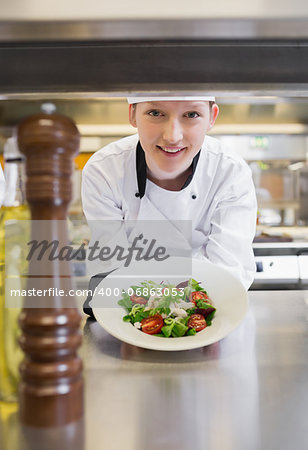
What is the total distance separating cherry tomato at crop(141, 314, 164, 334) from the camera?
0.83 metres

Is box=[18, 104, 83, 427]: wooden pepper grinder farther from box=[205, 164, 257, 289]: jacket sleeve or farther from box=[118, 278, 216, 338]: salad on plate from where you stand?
box=[205, 164, 257, 289]: jacket sleeve

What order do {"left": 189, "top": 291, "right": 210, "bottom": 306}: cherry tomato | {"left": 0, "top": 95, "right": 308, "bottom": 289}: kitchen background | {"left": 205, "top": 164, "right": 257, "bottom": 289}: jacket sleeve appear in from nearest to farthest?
1. {"left": 189, "top": 291, "right": 210, "bottom": 306}: cherry tomato
2. {"left": 205, "top": 164, "right": 257, "bottom": 289}: jacket sleeve
3. {"left": 0, "top": 95, "right": 308, "bottom": 289}: kitchen background

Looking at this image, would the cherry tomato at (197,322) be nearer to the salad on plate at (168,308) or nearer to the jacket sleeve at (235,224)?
the salad on plate at (168,308)

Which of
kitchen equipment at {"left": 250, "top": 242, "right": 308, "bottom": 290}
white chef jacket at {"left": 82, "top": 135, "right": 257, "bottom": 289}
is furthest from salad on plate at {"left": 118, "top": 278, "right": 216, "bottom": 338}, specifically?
kitchen equipment at {"left": 250, "top": 242, "right": 308, "bottom": 290}

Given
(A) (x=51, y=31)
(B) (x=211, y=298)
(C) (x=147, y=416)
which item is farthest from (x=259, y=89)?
(B) (x=211, y=298)

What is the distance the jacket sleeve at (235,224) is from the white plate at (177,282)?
0.98 ft

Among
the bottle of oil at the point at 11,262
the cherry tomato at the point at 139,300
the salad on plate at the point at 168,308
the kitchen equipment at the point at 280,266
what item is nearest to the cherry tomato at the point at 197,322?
the salad on plate at the point at 168,308

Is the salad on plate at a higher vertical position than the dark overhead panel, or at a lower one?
lower

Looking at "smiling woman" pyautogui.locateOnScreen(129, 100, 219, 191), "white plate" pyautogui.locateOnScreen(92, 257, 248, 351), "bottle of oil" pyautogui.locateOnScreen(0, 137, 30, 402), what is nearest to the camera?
"bottle of oil" pyautogui.locateOnScreen(0, 137, 30, 402)

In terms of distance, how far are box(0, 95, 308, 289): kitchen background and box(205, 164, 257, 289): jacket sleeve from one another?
1.76m

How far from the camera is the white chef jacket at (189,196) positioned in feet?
4.79

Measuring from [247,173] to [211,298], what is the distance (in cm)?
66

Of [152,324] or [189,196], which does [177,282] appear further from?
[189,196]

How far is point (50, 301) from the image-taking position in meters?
0.45
